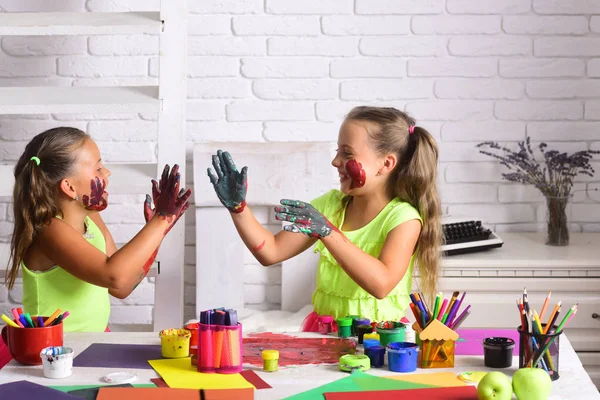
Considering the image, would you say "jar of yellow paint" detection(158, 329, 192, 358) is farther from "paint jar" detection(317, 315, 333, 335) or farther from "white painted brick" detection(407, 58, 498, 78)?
"white painted brick" detection(407, 58, 498, 78)

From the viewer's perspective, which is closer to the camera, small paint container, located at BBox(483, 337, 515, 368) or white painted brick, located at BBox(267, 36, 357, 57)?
small paint container, located at BBox(483, 337, 515, 368)

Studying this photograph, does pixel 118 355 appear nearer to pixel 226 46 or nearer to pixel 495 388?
pixel 495 388

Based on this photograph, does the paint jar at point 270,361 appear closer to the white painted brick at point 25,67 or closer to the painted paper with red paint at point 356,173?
the painted paper with red paint at point 356,173

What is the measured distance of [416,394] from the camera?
1451 millimetres

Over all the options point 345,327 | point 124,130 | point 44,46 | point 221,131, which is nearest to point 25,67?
point 44,46

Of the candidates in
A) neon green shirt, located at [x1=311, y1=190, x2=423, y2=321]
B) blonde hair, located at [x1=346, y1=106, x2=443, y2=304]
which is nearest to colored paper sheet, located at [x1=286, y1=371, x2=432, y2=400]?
neon green shirt, located at [x1=311, y1=190, x2=423, y2=321]

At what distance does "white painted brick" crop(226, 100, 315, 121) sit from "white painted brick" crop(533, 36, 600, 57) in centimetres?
85

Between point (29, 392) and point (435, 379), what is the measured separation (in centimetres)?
72

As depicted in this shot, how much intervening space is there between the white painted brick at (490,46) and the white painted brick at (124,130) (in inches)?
43.7

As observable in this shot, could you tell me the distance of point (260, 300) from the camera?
120 inches

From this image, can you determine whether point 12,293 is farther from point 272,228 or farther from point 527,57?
point 527,57

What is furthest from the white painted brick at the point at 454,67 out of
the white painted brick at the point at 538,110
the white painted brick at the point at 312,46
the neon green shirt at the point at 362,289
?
the neon green shirt at the point at 362,289

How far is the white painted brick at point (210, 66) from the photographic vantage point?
9.70ft

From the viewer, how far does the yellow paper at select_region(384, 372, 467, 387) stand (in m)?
1.51
